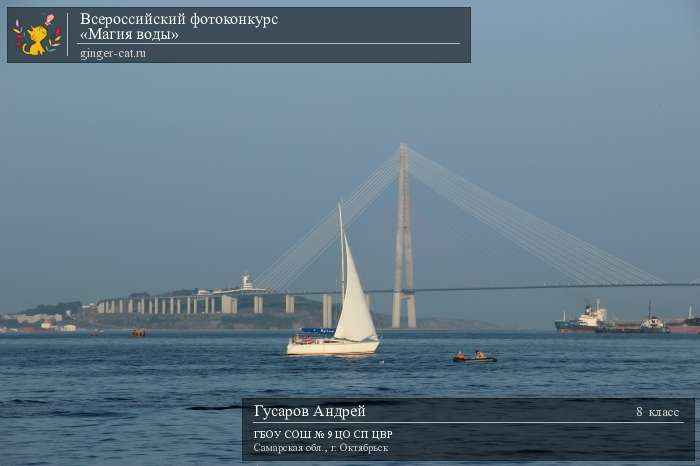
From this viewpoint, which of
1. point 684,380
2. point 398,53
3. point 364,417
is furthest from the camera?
point 684,380

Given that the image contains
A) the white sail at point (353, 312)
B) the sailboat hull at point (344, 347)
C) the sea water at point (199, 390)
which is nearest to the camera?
the sea water at point (199, 390)

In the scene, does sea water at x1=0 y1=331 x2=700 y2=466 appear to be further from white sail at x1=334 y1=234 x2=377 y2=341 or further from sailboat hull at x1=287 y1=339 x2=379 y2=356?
white sail at x1=334 y1=234 x2=377 y2=341

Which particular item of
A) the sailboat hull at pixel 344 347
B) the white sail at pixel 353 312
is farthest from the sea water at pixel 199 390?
the white sail at pixel 353 312

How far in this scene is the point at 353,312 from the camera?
88.8 meters

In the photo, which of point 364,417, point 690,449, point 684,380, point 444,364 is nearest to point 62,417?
point 364,417

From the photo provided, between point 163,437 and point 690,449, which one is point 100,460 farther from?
point 690,449

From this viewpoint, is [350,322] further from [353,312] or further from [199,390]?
[199,390]

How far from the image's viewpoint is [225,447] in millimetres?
32938

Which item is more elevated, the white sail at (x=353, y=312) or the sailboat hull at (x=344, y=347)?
the white sail at (x=353, y=312)

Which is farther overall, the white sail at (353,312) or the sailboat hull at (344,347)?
the sailboat hull at (344,347)

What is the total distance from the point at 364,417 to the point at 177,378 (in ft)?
96.1

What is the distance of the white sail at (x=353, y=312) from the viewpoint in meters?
87.0

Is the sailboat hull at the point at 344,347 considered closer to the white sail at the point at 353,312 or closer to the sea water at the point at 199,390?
the white sail at the point at 353,312

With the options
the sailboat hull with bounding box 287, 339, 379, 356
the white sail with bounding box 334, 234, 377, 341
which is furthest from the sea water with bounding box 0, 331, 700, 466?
the white sail with bounding box 334, 234, 377, 341
